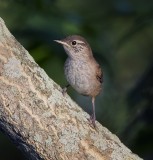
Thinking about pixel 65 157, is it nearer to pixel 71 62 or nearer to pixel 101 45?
pixel 71 62

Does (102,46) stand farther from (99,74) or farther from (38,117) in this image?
(38,117)

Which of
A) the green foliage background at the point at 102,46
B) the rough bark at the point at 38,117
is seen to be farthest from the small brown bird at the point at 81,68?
the rough bark at the point at 38,117

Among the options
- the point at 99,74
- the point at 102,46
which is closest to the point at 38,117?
the point at 99,74

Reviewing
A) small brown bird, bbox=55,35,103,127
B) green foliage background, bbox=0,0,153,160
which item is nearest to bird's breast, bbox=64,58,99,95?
small brown bird, bbox=55,35,103,127

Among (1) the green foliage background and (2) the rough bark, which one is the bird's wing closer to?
(1) the green foliage background

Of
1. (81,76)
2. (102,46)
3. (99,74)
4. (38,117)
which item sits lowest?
(38,117)

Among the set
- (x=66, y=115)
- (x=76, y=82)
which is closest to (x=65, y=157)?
(x=66, y=115)
